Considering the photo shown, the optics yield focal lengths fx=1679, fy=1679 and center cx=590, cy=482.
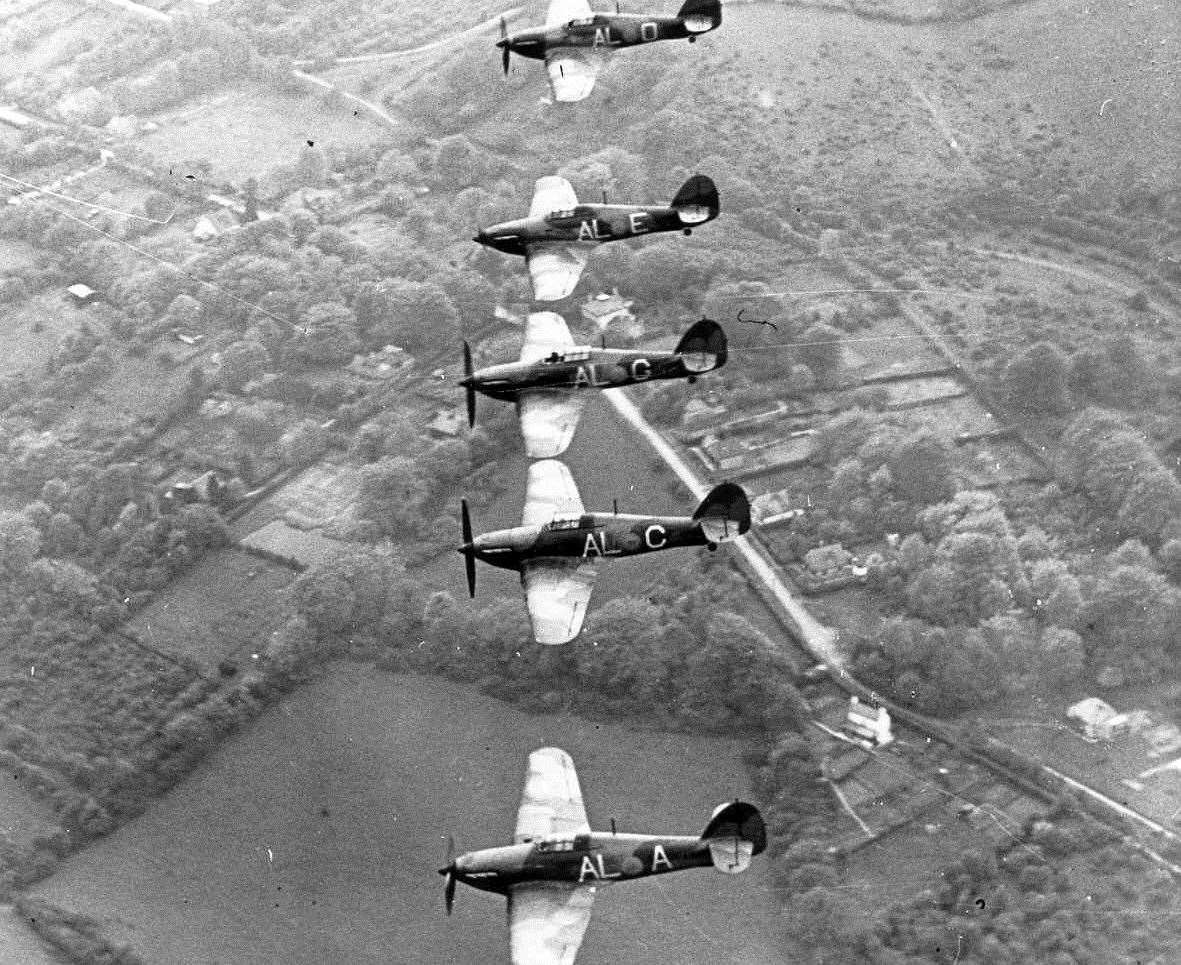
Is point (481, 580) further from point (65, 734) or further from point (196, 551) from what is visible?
point (65, 734)

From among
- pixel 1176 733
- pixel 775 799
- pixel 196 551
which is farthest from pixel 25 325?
pixel 1176 733

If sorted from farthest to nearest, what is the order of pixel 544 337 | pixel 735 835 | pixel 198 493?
pixel 198 493 → pixel 544 337 → pixel 735 835

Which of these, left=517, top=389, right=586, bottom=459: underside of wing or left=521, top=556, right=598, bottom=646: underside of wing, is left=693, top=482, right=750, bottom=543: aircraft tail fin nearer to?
left=521, top=556, right=598, bottom=646: underside of wing

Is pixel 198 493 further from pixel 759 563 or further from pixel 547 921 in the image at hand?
pixel 547 921

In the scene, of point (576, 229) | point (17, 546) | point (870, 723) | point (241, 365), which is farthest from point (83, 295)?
point (870, 723)

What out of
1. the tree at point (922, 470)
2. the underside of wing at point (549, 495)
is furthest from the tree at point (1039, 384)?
the underside of wing at point (549, 495)

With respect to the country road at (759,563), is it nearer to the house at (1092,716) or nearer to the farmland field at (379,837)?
the farmland field at (379,837)
